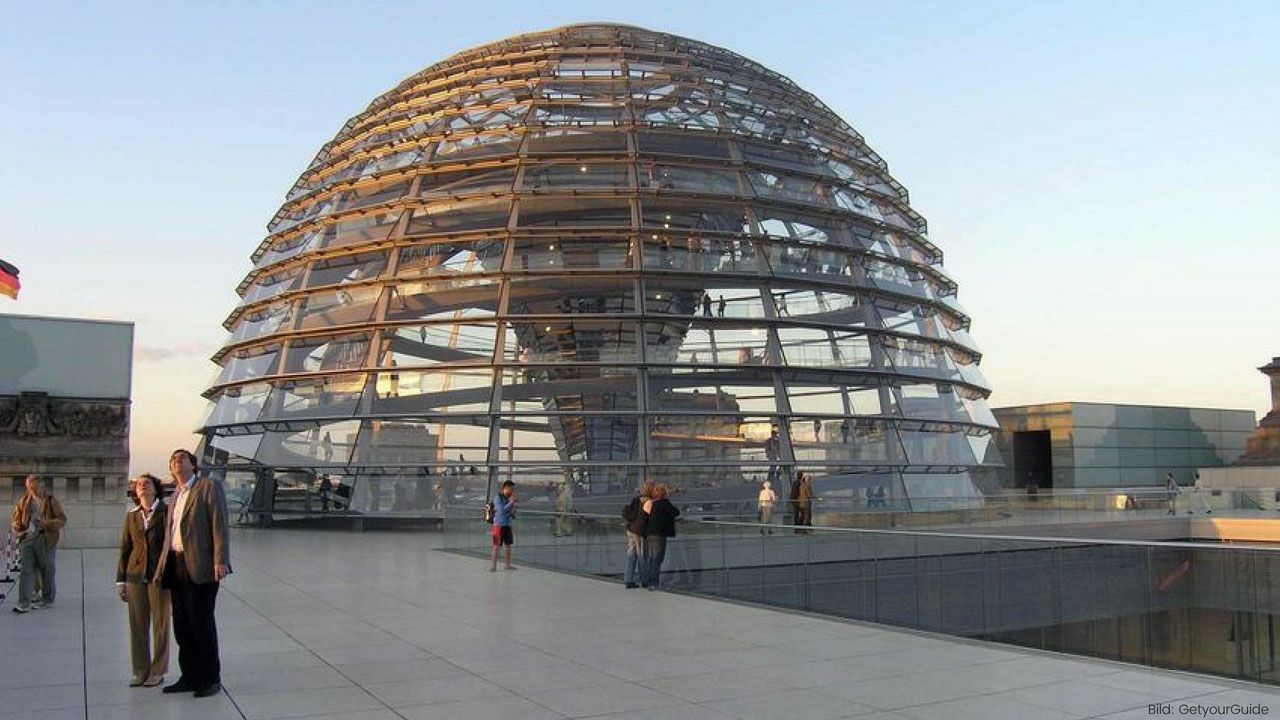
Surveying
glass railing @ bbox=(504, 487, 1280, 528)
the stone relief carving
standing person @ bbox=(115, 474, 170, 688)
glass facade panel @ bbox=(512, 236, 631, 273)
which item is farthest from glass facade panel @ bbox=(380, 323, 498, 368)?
standing person @ bbox=(115, 474, 170, 688)

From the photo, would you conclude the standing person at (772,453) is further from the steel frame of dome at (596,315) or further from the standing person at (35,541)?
the standing person at (35,541)

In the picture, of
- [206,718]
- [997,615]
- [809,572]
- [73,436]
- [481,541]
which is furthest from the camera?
[73,436]

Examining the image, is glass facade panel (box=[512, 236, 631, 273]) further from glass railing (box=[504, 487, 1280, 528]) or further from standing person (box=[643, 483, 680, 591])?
standing person (box=[643, 483, 680, 591])

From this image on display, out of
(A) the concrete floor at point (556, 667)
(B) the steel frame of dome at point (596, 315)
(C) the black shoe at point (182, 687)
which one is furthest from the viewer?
(B) the steel frame of dome at point (596, 315)

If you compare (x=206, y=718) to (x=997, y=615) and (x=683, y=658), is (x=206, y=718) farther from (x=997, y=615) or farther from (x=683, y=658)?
(x=997, y=615)

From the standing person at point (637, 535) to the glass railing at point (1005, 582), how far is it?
0.45 m

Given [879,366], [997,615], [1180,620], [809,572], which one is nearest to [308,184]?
[879,366]

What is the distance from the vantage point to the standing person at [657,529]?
15.6m

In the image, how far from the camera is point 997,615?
12539 mm

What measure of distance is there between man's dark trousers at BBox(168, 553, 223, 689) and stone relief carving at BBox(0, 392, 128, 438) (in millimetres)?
18035

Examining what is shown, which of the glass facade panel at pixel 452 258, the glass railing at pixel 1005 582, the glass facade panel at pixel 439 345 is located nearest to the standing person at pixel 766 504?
the glass railing at pixel 1005 582

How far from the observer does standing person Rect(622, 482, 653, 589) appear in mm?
15742

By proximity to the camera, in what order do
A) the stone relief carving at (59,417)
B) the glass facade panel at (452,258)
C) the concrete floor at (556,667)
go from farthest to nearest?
the glass facade panel at (452,258)
the stone relief carving at (59,417)
the concrete floor at (556,667)

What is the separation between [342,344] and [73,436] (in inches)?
258
